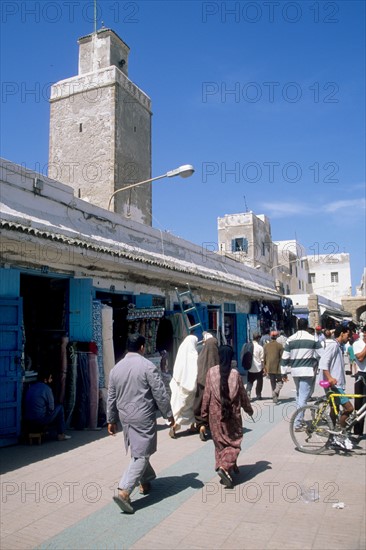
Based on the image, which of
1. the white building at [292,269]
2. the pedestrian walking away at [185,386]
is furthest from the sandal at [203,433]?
the white building at [292,269]

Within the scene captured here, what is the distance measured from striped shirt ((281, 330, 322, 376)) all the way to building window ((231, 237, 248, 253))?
2743 cm

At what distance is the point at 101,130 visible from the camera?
2275 cm

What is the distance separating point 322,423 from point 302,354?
1.31 meters

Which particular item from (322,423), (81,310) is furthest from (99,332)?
(322,423)

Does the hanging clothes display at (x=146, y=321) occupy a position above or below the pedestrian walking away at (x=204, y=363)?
above

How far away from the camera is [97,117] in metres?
23.0

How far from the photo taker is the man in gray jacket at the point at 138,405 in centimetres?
436

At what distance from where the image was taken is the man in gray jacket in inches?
172

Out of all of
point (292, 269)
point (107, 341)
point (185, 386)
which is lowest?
point (185, 386)

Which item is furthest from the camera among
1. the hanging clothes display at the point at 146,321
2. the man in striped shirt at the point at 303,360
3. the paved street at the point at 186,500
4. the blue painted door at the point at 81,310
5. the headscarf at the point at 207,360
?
the hanging clothes display at the point at 146,321

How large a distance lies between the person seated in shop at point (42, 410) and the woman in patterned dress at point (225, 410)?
283 cm

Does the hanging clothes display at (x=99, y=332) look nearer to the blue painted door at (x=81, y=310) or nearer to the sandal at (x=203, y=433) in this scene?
the blue painted door at (x=81, y=310)

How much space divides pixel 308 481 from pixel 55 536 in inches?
106

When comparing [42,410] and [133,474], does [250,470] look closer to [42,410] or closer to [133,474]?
[133,474]
